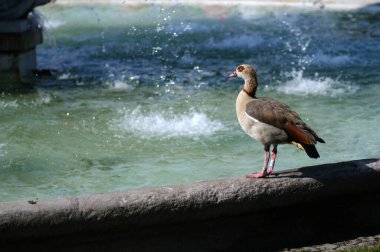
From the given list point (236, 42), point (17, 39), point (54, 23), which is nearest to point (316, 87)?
point (17, 39)

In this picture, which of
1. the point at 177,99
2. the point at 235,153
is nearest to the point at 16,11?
the point at 177,99

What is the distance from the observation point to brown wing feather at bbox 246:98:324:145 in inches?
223

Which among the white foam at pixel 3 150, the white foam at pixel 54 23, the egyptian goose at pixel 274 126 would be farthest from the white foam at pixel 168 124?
the white foam at pixel 54 23

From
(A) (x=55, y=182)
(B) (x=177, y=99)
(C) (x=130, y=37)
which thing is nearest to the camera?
(A) (x=55, y=182)

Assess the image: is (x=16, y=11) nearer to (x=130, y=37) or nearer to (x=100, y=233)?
(x=130, y=37)

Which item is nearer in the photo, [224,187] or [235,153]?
[224,187]

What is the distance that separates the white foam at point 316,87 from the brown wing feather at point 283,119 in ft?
17.4

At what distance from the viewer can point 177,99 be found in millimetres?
10875

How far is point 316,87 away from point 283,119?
19.1 ft

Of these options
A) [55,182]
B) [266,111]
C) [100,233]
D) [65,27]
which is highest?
[266,111]

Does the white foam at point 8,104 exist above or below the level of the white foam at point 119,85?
above

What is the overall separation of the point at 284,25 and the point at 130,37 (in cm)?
313

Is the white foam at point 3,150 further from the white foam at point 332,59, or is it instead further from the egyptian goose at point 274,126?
the white foam at point 332,59

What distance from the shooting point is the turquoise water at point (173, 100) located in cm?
778
